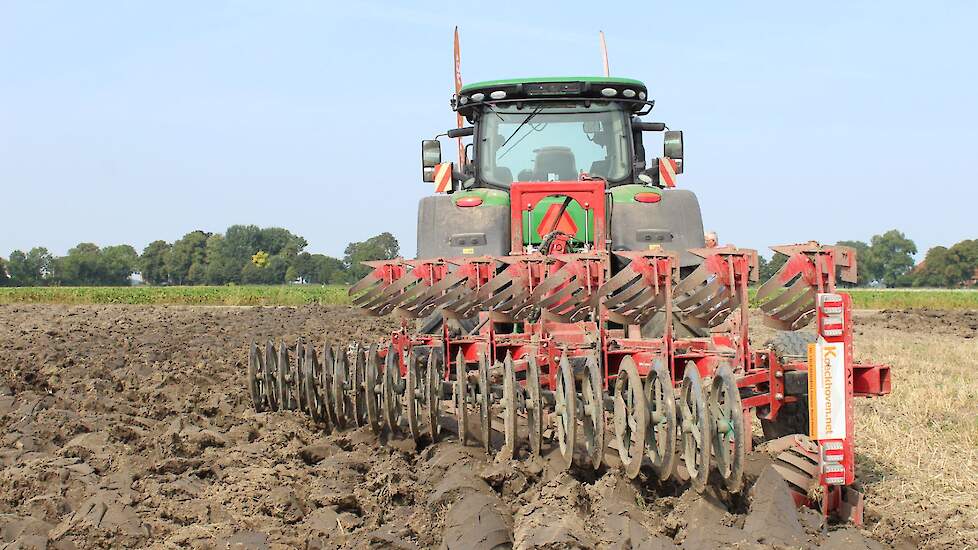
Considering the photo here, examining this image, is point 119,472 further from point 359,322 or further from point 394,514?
point 359,322

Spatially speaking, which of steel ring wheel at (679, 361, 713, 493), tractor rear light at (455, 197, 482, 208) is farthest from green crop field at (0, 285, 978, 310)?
steel ring wheel at (679, 361, 713, 493)

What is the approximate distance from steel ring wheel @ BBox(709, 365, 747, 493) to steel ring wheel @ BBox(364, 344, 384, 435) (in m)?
2.38

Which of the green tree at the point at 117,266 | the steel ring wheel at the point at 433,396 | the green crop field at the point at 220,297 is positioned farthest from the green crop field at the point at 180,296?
the green tree at the point at 117,266

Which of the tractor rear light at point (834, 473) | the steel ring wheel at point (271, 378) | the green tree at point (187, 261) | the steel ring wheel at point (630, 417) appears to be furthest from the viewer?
the green tree at point (187, 261)

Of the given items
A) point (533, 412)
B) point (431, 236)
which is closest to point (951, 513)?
point (533, 412)

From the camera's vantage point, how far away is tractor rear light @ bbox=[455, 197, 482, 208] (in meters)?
7.22

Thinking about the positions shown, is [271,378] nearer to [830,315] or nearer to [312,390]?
[312,390]

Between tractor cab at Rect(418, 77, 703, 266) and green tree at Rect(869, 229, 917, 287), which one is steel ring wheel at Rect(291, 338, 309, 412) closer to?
tractor cab at Rect(418, 77, 703, 266)

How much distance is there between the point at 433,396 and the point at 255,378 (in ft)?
6.88

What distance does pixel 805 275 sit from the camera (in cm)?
464

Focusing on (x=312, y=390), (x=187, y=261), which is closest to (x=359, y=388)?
(x=312, y=390)

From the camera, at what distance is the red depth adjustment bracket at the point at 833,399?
4.36 meters

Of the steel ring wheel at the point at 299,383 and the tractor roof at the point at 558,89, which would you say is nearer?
the steel ring wheel at the point at 299,383

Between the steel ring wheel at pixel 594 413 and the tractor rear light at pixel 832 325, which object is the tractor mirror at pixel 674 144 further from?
the tractor rear light at pixel 832 325
